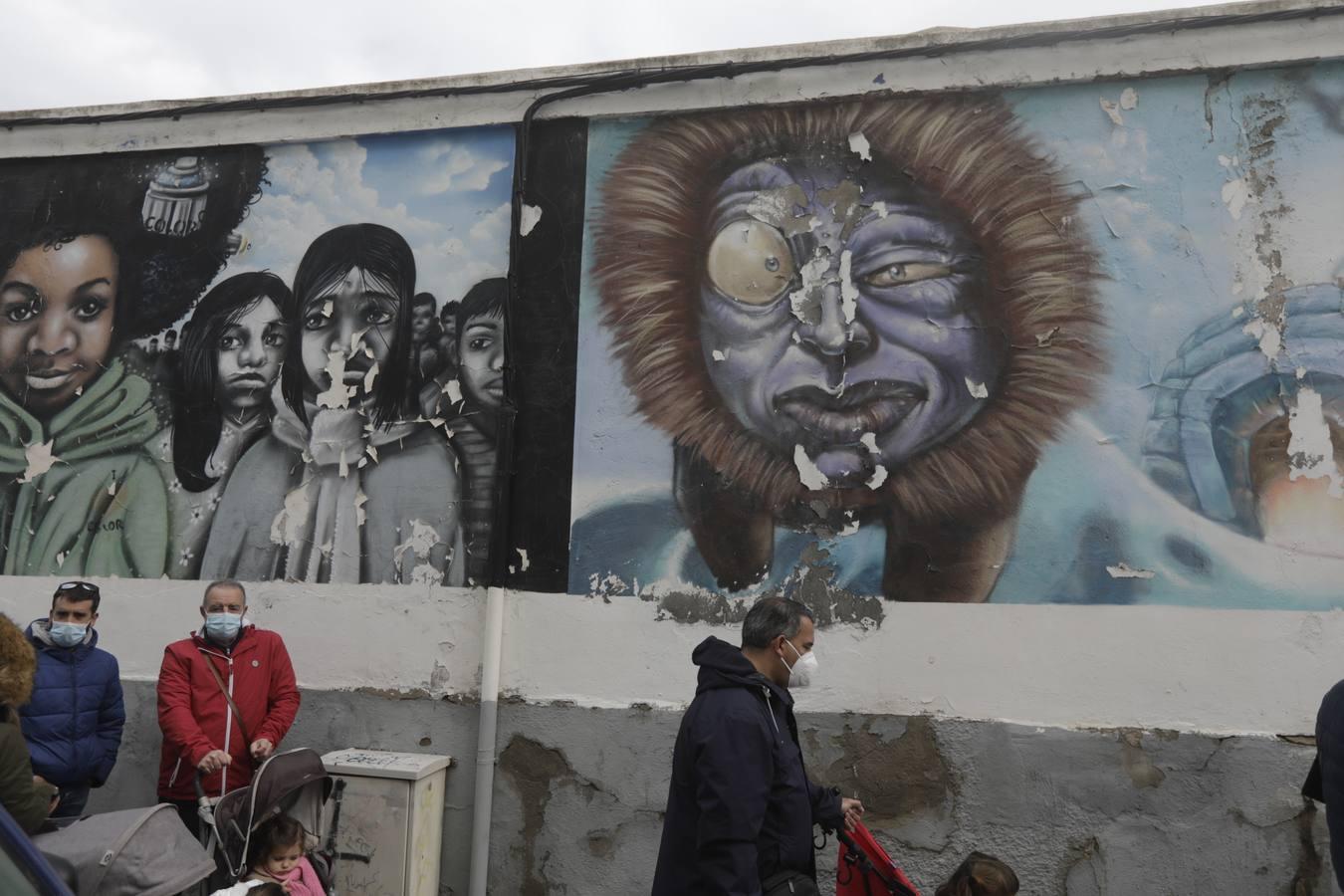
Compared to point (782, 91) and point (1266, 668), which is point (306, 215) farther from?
point (1266, 668)

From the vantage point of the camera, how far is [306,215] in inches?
268

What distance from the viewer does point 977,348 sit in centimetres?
578

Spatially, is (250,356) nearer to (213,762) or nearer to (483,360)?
(483,360)

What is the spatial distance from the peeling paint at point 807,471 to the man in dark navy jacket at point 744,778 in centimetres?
196

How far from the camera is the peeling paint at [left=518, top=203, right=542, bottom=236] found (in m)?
6.44

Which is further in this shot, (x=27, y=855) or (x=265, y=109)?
(x=265, y=109)

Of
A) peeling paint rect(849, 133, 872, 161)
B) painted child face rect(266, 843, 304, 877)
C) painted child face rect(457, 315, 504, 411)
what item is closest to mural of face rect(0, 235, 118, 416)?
painted child face rect(457, 315, 504, 411)

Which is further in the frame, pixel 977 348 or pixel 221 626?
pixel 977 348

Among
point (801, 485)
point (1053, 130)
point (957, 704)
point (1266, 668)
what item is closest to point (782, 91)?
point (1053, 130)

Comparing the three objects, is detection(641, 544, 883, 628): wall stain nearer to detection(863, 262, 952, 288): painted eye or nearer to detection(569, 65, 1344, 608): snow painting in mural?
detection(569, 65, 1344, 608): snow painting in mural

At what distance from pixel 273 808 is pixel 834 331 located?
12.1 ft

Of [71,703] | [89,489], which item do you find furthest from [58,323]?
[71,703]

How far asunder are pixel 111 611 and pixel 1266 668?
6350 millimetres

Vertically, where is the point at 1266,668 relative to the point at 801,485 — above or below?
below
